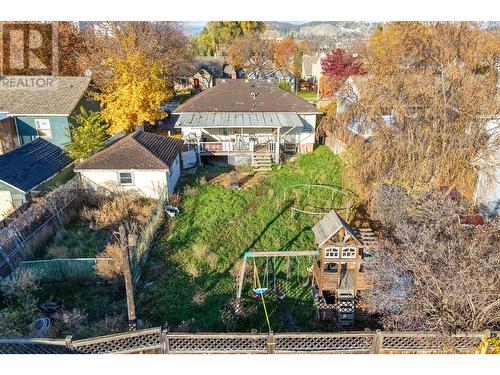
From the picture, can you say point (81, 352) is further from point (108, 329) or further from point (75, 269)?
point (75, 269)

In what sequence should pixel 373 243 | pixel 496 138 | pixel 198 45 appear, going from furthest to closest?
pixel 198 45
pixel 496 138
pixel 373 243

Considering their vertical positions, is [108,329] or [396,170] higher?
[396,170]

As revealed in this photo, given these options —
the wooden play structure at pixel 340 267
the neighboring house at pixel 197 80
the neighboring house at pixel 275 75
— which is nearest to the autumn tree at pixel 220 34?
the neighboring house at pixel 275 75

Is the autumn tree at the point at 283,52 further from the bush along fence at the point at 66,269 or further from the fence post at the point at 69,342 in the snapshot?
the fence post at the point at 69,342

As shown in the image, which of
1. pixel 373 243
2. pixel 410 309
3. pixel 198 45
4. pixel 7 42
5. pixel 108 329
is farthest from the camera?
pixel 198 45

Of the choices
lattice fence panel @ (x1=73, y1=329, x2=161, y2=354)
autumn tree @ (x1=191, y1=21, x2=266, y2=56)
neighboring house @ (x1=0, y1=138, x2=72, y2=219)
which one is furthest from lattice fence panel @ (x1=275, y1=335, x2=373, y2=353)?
autumn tree @ (x1=191, y1=21, x2=266, y2=56)

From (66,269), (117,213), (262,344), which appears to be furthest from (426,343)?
(117,213)

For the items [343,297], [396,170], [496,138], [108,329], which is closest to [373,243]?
[343,297]
